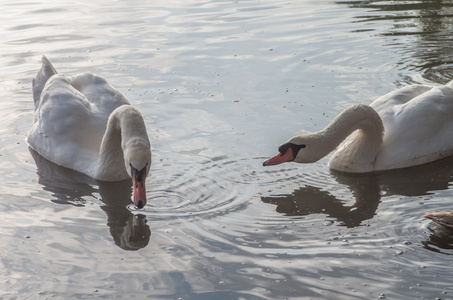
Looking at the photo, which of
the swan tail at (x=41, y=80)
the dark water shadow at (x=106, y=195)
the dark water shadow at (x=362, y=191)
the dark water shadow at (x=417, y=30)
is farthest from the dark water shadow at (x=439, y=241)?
the swan tail at (x=41, y=80)

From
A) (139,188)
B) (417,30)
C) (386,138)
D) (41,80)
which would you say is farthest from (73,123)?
(417,30)

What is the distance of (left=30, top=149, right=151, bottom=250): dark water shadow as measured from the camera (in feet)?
22.8

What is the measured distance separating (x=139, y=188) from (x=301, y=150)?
2.08m

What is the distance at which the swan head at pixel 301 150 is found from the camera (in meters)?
8.05

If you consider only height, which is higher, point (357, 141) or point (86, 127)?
point (86, 127)

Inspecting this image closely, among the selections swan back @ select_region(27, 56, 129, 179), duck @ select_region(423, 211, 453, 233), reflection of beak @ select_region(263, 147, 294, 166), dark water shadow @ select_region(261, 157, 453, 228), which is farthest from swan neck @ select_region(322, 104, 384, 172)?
swan back @ select_region(27, 56, 129, 179)

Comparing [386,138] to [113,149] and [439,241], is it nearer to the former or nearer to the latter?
[439,241]

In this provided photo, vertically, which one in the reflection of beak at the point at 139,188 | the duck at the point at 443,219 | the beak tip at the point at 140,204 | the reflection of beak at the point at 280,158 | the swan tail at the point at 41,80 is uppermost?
the swan tail at the point at 41,80

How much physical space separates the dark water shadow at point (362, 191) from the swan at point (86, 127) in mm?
1688

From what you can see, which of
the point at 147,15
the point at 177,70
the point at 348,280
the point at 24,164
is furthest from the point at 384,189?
the point at 147,15

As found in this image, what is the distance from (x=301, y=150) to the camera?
814cm

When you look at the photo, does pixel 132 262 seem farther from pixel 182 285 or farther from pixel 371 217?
pixel 371 217

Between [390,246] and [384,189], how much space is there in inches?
63.7

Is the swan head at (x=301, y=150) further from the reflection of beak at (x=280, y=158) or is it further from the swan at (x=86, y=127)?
the swan at (x=86, y=127)
